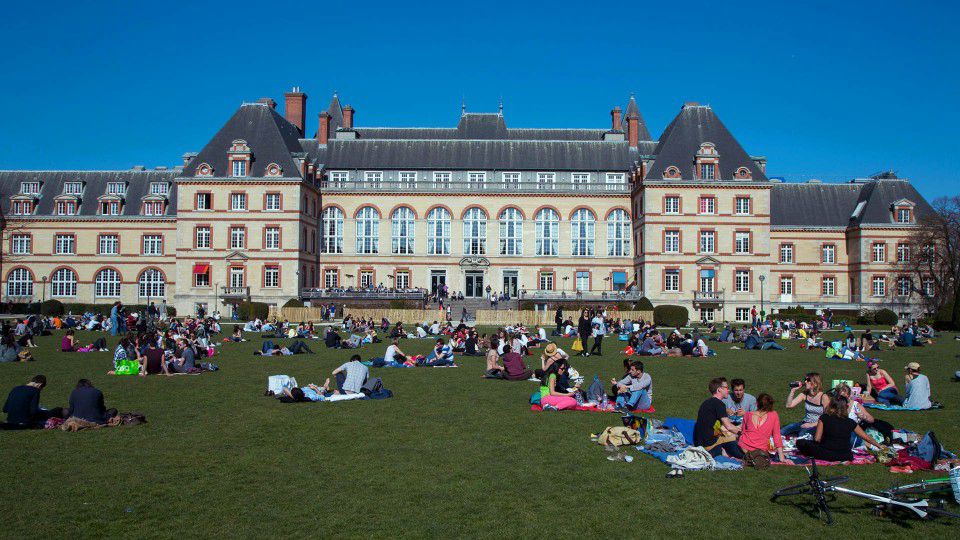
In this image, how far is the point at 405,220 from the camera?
74375 mm

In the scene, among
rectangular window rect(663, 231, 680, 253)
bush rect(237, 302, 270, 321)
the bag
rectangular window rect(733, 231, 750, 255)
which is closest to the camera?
A: the bag

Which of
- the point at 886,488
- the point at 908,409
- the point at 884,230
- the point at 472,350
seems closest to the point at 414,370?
the point at 472,350

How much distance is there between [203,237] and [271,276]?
6.70 meters

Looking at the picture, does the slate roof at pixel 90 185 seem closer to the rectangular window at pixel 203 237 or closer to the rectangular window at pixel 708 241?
the rectangular window at pixel 203 237

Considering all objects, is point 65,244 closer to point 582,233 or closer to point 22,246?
point 22,246

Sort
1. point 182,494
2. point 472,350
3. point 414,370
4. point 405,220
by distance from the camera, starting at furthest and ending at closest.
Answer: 1. point 405,220
2. point 472,350
3. point 414,370
4. point 182,494

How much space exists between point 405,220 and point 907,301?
44.9m

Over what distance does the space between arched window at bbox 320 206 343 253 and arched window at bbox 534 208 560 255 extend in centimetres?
1798

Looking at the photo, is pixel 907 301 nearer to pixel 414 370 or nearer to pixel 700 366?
pixel 700 366

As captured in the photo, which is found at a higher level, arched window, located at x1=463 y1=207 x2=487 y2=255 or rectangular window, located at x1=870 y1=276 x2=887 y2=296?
arched window, located at x1=463 y1=207 x2=487 y2=255

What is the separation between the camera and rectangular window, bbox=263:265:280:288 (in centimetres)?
6881

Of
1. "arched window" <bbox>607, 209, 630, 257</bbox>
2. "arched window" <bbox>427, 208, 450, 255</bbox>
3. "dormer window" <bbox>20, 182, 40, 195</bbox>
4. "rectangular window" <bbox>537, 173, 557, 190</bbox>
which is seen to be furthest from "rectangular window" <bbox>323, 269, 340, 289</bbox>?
"dormer window" <bbox>20, 182, 40, 195</bbox>

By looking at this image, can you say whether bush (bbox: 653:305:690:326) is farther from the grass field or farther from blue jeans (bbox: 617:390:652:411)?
blue jeans (bbox: 617:390:652:411)

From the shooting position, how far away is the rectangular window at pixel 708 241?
6862 cm
